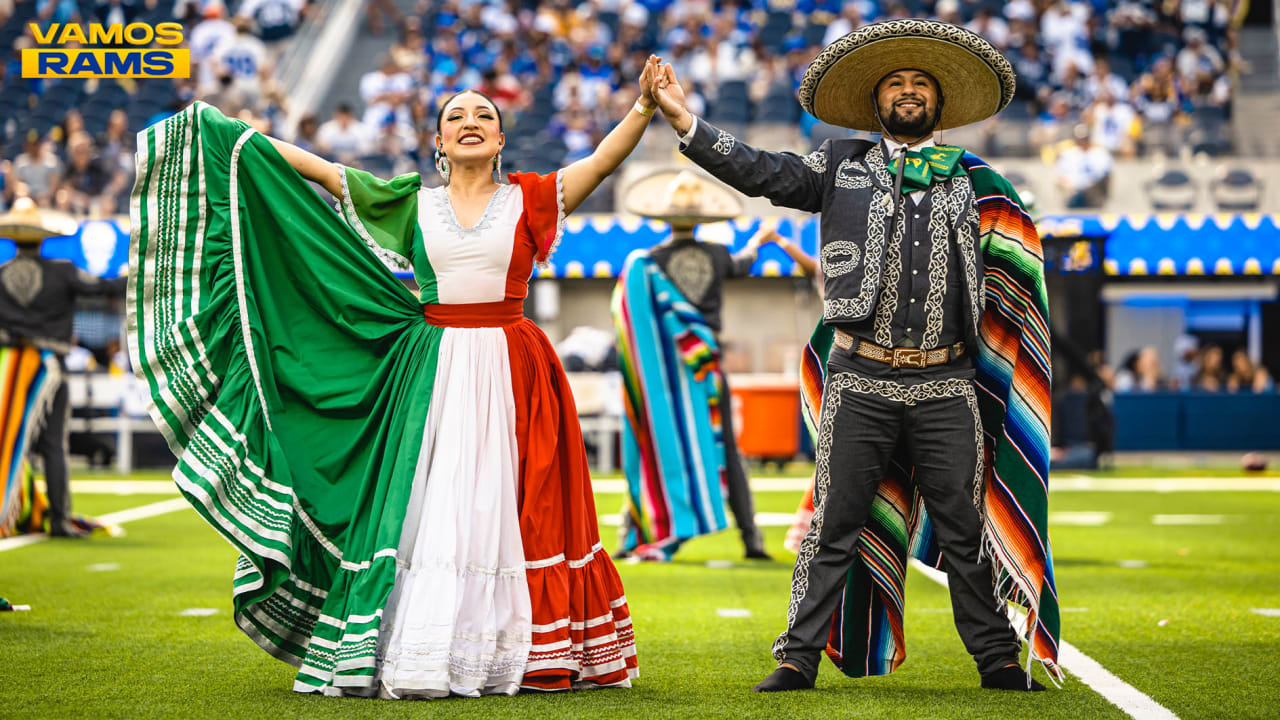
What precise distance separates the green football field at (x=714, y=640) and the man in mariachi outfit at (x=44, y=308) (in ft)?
2.17

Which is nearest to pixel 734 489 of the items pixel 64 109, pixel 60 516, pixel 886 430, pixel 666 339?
pixel 666 339

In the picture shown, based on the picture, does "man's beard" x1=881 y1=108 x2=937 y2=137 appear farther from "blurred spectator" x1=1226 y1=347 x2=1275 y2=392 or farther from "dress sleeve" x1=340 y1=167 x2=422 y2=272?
"blurred spectator" x1=1226 y1=347 x2=1275 y2=392

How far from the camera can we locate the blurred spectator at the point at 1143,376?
18.7 meters

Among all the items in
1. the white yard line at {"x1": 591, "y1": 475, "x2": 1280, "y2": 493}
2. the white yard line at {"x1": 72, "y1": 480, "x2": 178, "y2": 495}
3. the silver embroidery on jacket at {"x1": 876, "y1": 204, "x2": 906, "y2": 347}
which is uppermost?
Answer: the silver embroidery on jacket at {"x1": 876, "y1": 204, "x2": 906, "y2": 347}

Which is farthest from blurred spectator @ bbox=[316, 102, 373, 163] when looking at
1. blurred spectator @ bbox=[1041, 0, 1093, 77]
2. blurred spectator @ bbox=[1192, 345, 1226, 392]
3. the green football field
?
blurred spectator @ bbox=[1192, 345, 1226, 392]

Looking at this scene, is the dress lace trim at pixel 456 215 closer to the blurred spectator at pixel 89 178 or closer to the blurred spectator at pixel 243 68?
the blurred spectator at pixel 89 178

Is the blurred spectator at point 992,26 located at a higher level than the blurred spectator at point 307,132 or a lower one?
higher

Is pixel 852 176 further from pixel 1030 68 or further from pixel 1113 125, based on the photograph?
pixel 1030 68

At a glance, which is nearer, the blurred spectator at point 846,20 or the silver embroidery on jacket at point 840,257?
the silver embroidery on jacket at point 840,257

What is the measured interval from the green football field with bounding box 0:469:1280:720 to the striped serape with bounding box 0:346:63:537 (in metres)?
0.40

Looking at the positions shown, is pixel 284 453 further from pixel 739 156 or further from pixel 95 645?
pixel 739 156

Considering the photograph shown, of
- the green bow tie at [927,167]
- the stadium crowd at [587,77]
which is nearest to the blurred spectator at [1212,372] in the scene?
the stadium crowd at [587,77]

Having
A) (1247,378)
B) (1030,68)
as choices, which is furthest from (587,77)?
(1247,378)

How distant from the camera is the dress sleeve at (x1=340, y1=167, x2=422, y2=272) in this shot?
5.05 meters
